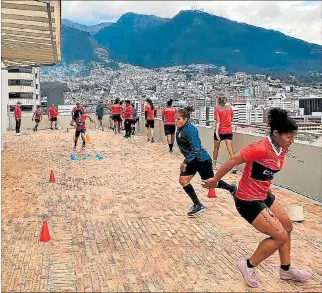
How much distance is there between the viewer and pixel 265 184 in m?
5.02

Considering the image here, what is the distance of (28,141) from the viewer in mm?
23609

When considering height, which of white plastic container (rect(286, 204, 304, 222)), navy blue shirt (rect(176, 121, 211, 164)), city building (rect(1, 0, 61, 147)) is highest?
city building (rect(1, 0, 61, 147))

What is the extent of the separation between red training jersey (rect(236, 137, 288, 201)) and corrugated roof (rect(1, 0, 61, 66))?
470 cm

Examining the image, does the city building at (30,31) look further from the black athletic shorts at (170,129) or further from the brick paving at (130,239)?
the black athletic shorts at (170,129)

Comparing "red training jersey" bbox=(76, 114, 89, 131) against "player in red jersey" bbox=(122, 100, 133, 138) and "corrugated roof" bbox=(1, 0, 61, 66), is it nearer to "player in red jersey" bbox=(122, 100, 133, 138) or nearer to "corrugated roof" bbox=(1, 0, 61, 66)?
"corrugated roof" bbox=(1, 0, 61, 66)

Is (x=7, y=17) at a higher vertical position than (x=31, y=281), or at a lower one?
higher

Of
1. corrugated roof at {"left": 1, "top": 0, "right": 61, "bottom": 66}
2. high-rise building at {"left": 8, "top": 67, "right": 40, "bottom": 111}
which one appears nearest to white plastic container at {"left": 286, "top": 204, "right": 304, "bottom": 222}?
corrugated roof at {"left": 1, "top": 0, "right": 61, "bottom": 66}

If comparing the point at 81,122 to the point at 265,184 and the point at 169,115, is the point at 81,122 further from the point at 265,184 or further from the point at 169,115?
the point at 265,184

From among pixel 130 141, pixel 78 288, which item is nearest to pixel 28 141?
pixel 130 141

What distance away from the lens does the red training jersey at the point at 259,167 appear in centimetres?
481

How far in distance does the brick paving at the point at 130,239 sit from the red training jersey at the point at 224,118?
110cm

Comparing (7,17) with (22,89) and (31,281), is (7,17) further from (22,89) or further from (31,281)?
(22,89)

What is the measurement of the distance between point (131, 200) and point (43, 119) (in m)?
26.5

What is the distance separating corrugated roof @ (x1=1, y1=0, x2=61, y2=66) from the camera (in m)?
9.81
